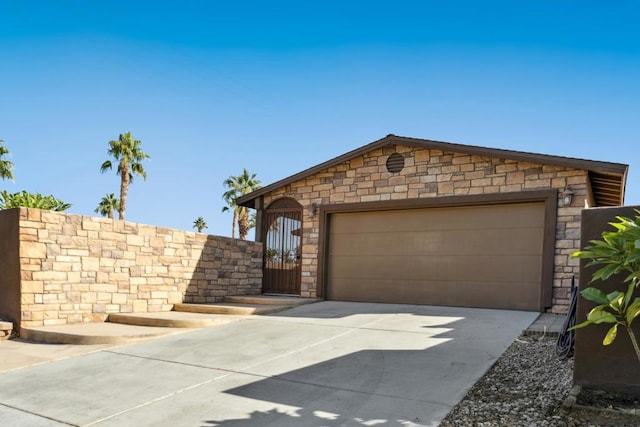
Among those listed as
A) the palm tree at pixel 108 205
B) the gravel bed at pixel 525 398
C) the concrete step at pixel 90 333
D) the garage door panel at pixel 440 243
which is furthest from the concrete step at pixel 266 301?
the palm tree at pixel 108 205

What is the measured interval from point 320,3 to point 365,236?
6.08 m

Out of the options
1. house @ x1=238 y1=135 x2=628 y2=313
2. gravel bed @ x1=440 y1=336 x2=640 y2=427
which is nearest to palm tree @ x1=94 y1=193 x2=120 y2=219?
house @ x1=238 y1=135 x2=628 y2=313

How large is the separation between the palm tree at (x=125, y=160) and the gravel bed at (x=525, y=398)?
80.6 ft

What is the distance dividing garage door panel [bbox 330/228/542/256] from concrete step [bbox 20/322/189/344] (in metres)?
4.70

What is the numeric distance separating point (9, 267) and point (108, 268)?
149cm

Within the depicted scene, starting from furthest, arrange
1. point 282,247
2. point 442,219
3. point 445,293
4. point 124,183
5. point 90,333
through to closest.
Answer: point 124,183
point 282,247
point 442,219
point 445,293
point 90,333

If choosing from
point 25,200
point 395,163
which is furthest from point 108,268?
point 25,200

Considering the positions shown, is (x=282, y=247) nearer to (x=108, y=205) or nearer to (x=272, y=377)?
(x=272, y=377)

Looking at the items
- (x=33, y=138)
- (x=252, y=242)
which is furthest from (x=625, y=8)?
(x=33, y=138)

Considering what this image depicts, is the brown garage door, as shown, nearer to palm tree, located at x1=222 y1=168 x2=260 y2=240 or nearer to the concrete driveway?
the concrete driveway

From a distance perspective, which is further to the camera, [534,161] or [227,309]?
[227,309]

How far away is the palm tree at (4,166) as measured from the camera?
2259cm

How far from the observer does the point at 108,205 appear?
31.9 metres

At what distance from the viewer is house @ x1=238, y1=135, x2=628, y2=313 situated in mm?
8008
